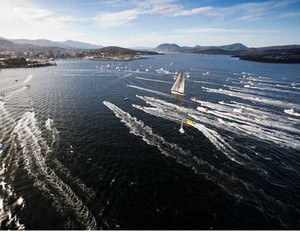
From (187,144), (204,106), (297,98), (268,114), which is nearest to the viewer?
(187,144)

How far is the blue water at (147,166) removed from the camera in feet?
120

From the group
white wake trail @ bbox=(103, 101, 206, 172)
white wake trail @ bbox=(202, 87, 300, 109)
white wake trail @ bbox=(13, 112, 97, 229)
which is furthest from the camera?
white wake trail @ bbox=(202, 87, 300, 109)

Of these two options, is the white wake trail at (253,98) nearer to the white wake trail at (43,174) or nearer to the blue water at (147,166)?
the blue water at (147,166)

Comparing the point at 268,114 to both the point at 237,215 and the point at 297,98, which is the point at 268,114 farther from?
the point at 237,215

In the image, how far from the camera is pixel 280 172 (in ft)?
165

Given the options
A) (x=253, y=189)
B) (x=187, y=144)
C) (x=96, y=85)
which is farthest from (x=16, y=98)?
(x=253, y=189)

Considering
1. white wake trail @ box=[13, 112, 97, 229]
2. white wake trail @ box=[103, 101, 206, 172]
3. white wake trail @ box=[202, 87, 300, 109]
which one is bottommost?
white wake trail @ box=[202, 87, 300, 109]

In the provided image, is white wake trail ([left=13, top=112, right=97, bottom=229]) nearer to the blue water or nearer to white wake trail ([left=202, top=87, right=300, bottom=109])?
the blue water

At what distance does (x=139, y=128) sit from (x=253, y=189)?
122 feet

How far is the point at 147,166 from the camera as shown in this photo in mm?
50781

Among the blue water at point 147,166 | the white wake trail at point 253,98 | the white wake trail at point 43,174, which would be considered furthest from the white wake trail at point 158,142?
the white wake trail at point 253,98

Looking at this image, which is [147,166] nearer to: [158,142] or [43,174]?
[158,142]

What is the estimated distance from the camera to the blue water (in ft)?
120

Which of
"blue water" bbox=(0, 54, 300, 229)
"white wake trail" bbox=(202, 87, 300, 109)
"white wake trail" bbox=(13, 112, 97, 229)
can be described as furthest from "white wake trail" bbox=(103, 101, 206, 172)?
"white wake trail" bbox=(202, 87, 300, 109)
